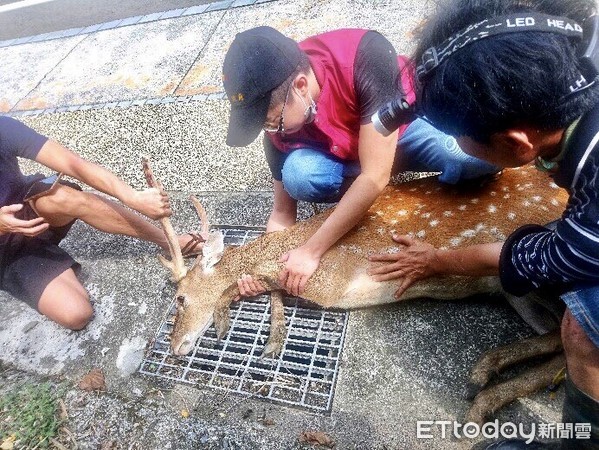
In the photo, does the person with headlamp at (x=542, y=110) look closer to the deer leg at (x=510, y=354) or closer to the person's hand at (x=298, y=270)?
the deer leg at (x=510, y=354)

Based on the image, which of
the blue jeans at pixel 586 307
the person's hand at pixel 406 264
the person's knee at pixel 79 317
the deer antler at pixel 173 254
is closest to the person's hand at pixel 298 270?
the person's hand at pixel 406 264

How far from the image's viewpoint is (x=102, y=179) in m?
3.09

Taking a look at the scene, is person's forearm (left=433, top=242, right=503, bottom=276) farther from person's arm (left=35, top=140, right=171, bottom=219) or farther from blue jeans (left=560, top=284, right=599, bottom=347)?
person's arm (left=35, top=140, right=171, bottom=219)

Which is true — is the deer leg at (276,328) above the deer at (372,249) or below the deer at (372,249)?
below

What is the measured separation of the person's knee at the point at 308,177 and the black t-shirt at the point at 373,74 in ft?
1.65

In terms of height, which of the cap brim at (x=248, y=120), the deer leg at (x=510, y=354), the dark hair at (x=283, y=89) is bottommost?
the deer leg at (x=510, y=354)

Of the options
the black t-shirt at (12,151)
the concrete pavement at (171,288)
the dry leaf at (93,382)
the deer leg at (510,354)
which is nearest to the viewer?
the deer leg at (510,354)

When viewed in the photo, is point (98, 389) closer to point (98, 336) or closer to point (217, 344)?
point (98, 336)

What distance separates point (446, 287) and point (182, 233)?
199cm

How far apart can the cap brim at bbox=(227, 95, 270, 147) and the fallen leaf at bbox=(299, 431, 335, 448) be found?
4.94 feet

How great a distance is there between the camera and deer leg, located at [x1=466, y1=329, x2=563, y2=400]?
7.44ft

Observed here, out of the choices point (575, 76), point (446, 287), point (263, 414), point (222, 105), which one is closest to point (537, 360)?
point (446, 287)

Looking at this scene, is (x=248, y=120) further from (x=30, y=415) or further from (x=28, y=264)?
(x=30, y=415)

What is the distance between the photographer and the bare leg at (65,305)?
3.06 m
